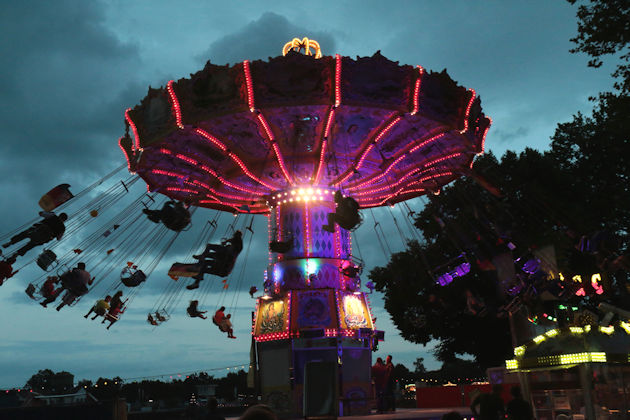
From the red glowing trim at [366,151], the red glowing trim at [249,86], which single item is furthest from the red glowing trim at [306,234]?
the red glowing trim at [249,86]

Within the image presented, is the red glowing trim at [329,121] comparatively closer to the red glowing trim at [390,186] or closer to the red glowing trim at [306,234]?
the red glowing trim at [306,234]

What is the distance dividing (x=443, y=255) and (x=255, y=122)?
1608 cm

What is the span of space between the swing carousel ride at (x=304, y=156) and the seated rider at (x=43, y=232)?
227cm

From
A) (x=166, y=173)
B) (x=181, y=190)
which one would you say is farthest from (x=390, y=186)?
(x=166, y=173)

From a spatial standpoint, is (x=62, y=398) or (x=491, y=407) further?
(x=62, y=398)

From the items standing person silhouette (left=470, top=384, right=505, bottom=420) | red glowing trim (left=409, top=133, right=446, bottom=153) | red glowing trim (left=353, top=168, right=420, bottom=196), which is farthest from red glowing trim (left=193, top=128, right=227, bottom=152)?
standing person silhouette (left=470, top=384, right=505, bottom=420)

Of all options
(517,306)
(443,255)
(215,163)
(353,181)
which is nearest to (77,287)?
(215,163)

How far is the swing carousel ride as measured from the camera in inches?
632

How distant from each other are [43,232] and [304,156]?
320 inches

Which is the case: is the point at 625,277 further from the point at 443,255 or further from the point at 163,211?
the point at 163,211

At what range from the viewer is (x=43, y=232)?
52.7 ft

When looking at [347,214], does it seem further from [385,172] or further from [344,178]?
[385,172]

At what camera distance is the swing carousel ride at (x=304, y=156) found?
16.0 meters

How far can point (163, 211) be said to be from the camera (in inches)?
634
